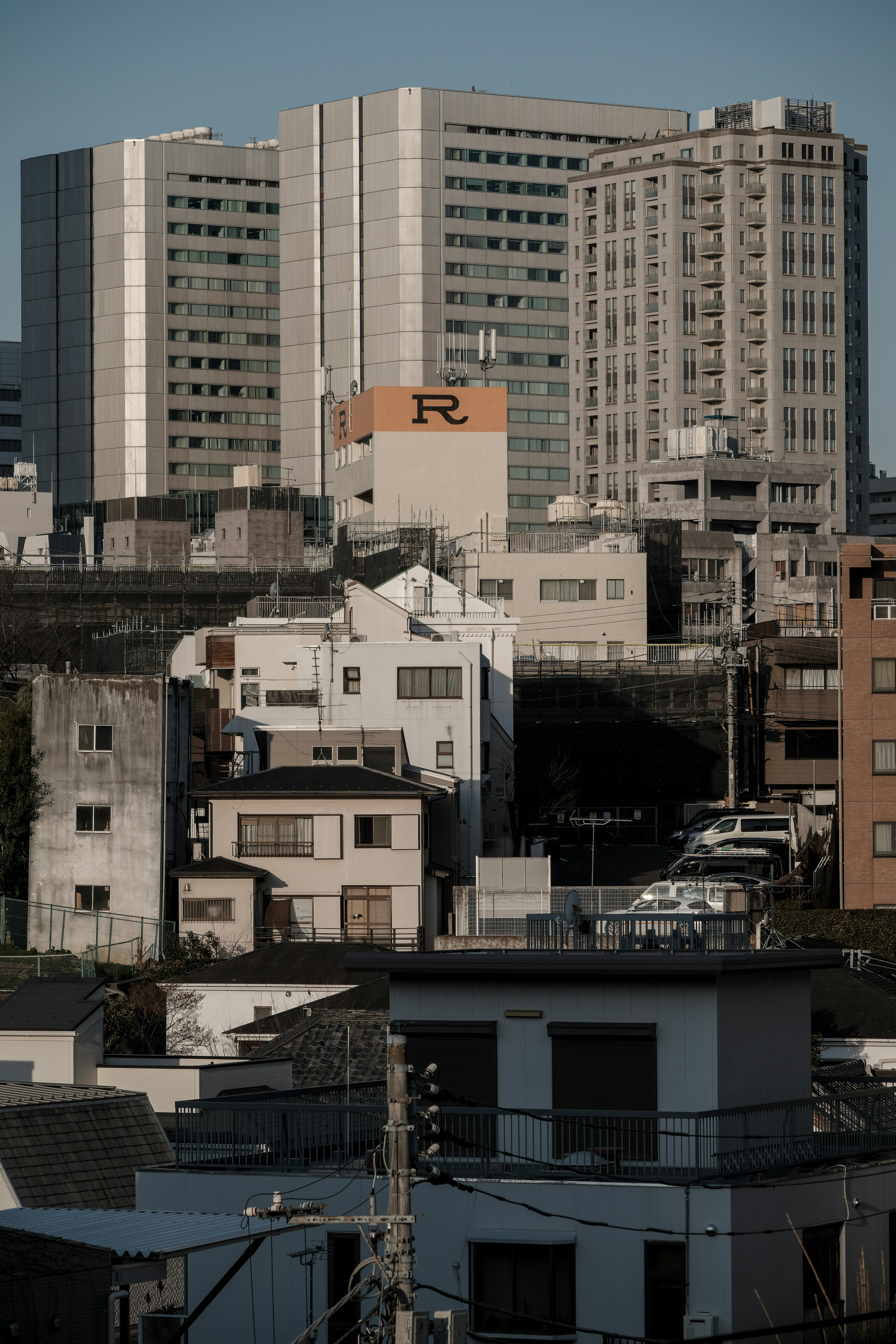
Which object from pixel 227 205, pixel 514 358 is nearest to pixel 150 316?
pixel 227 205

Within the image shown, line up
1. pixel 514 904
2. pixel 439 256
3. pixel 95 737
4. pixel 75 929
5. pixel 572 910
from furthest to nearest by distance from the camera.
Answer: pixel 439 256 → pixel 95 737 → pixel 514 904 → pixel 75 929 → pixel 572 910

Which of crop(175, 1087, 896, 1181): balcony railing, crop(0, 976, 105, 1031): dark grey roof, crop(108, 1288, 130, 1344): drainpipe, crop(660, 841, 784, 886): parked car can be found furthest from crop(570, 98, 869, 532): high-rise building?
crop(108, 1288, 130, 1344): drainpipe

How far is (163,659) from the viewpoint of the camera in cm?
7419

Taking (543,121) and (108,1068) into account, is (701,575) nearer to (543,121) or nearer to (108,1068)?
(543,121)

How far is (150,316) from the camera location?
520 feet

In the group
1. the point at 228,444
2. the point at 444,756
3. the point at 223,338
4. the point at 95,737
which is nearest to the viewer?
the point at 95,737

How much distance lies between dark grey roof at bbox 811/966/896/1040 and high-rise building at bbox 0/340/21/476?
6298 inches

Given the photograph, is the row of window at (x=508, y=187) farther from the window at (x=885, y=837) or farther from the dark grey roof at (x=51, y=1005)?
the dark grey roof at (x=51, y=1005)

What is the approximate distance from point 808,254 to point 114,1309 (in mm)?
151213

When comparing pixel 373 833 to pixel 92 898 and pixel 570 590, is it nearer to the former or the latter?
pixel 92 898

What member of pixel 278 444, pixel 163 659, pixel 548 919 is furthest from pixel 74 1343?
pixel 278 444

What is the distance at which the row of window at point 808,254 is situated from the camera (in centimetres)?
15812

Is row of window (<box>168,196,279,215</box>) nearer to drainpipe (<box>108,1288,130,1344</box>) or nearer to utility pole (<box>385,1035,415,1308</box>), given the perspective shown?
drainpipe (<box>108,1288,130,1344</box>)

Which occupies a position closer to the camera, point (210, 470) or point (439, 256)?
point (439, 256)
